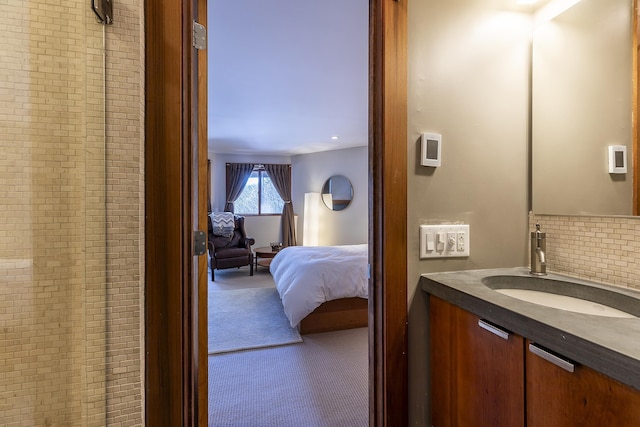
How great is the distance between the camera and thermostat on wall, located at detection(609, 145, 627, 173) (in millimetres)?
987

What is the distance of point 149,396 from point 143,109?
82cm

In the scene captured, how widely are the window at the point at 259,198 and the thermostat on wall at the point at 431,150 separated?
572 centimetres

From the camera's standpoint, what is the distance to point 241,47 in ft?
6.81

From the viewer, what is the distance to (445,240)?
44.4 inches

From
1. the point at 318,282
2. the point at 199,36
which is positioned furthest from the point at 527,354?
the point at 318,282

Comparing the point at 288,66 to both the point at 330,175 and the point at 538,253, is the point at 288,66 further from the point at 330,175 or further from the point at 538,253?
the point at 330,175

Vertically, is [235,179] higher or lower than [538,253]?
higher

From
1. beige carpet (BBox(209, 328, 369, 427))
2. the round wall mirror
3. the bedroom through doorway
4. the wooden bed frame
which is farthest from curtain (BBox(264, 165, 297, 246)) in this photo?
beige carpet (BBox(209, 328, 369, 427))

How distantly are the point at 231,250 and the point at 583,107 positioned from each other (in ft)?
16.1

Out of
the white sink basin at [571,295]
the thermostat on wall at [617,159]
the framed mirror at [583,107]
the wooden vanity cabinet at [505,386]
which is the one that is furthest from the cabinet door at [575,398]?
the thermostat on wall at [617,159]

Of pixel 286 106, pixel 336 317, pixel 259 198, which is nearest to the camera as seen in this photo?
pixel 336 317

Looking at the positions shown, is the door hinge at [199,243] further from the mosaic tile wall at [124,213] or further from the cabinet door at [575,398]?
the cabinet door at [575,398]

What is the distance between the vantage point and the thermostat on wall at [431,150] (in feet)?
3.59

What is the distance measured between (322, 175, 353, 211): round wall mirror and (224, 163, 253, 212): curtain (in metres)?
1.75
